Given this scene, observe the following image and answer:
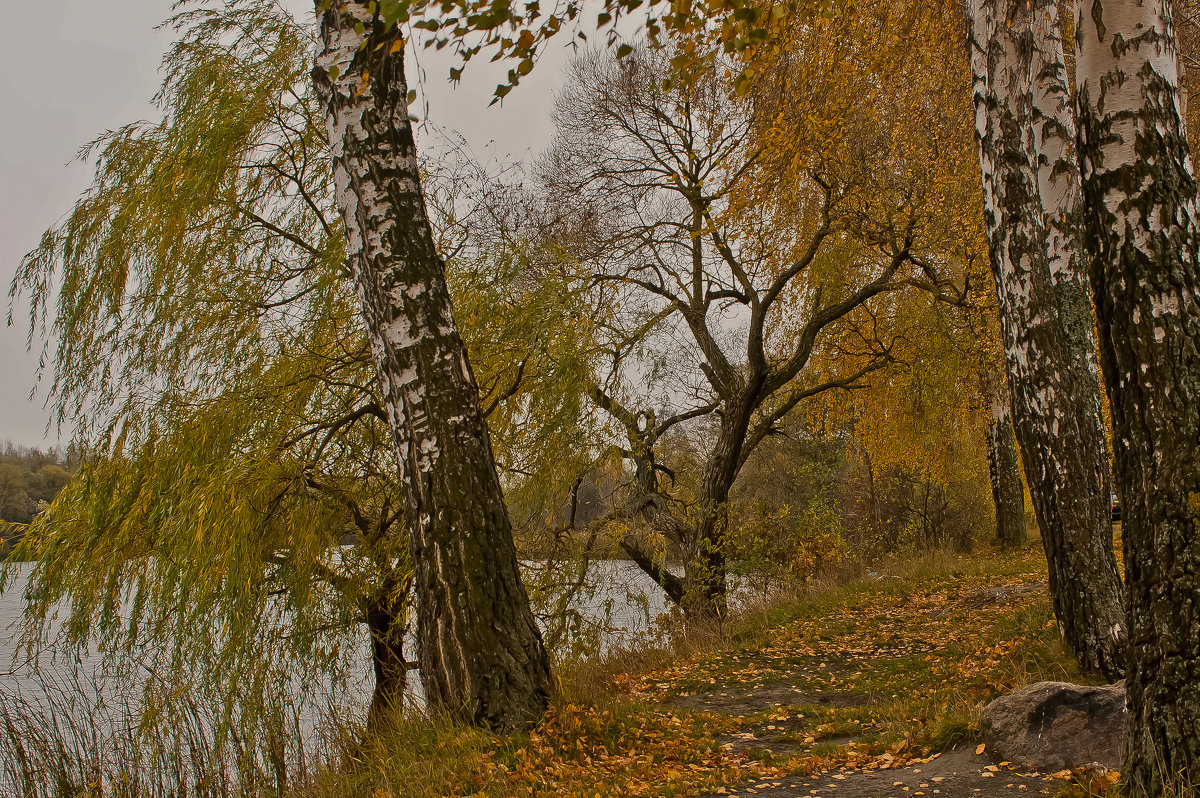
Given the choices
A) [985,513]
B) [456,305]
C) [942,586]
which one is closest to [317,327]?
[456,305]

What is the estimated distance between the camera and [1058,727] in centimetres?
362

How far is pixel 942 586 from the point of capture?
10695 millimetres

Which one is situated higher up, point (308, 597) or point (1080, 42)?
point (1080, 42)

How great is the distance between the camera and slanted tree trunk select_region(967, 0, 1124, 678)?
463 cm

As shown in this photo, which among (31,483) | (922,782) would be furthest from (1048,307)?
(31,483)

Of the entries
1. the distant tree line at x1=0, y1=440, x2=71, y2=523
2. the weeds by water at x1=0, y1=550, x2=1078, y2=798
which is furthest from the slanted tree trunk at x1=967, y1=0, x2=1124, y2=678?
the distant tree line at x1=0, y1=440, x2=71, y2=523

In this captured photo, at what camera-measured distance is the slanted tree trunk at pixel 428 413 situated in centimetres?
390

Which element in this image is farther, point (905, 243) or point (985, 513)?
point (985, 513)

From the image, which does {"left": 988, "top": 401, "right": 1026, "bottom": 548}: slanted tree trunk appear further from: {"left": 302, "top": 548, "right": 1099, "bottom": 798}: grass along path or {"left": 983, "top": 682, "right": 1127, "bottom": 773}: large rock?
{"left": 983, "top": 682, "right": 1127, "bottom": 773}: large rock

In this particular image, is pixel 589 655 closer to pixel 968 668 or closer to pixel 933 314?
pixel 968 668

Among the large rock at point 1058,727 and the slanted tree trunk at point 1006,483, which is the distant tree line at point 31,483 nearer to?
the large rock at point 1058,727

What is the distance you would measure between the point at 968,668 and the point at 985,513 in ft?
42.4

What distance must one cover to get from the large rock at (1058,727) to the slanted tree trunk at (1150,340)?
31.0 inches

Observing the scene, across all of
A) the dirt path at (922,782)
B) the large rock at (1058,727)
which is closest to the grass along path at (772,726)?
the dirt path at (922,782)
